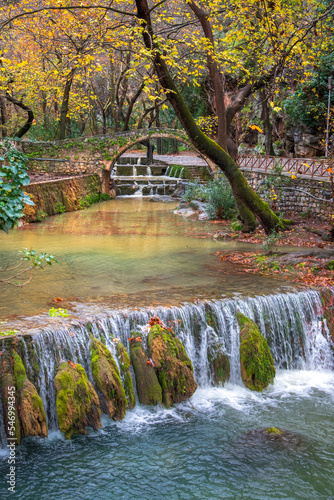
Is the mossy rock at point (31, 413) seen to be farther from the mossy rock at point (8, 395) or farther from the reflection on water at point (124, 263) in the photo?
the reflection on water at point (124, 263)

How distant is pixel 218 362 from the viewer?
8336mm

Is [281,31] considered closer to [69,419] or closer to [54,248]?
[54,248]

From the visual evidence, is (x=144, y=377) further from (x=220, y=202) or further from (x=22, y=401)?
(x=220, y=202)

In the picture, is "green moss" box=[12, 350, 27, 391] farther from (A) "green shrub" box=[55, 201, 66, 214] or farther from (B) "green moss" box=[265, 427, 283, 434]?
(A) "green shrub" box=[55, 201, 66, 214]

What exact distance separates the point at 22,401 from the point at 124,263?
571cm

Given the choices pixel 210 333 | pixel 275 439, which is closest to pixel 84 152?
pixel 210 333

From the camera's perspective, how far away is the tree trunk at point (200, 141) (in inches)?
408

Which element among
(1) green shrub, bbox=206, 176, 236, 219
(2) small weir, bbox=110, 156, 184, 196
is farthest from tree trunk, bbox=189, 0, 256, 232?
(2) small weir, bbox=110, 156, 184, 196

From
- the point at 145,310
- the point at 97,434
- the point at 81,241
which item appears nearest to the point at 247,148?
the point at 81,241

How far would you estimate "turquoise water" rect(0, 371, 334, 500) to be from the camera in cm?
548

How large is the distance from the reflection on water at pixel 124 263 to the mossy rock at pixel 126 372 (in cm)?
108

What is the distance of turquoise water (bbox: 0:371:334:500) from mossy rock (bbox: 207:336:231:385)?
0.74m

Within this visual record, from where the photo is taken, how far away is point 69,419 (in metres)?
6.50

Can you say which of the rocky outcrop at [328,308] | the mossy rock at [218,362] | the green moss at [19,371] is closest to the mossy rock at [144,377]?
the mossy rock at [218,362]
